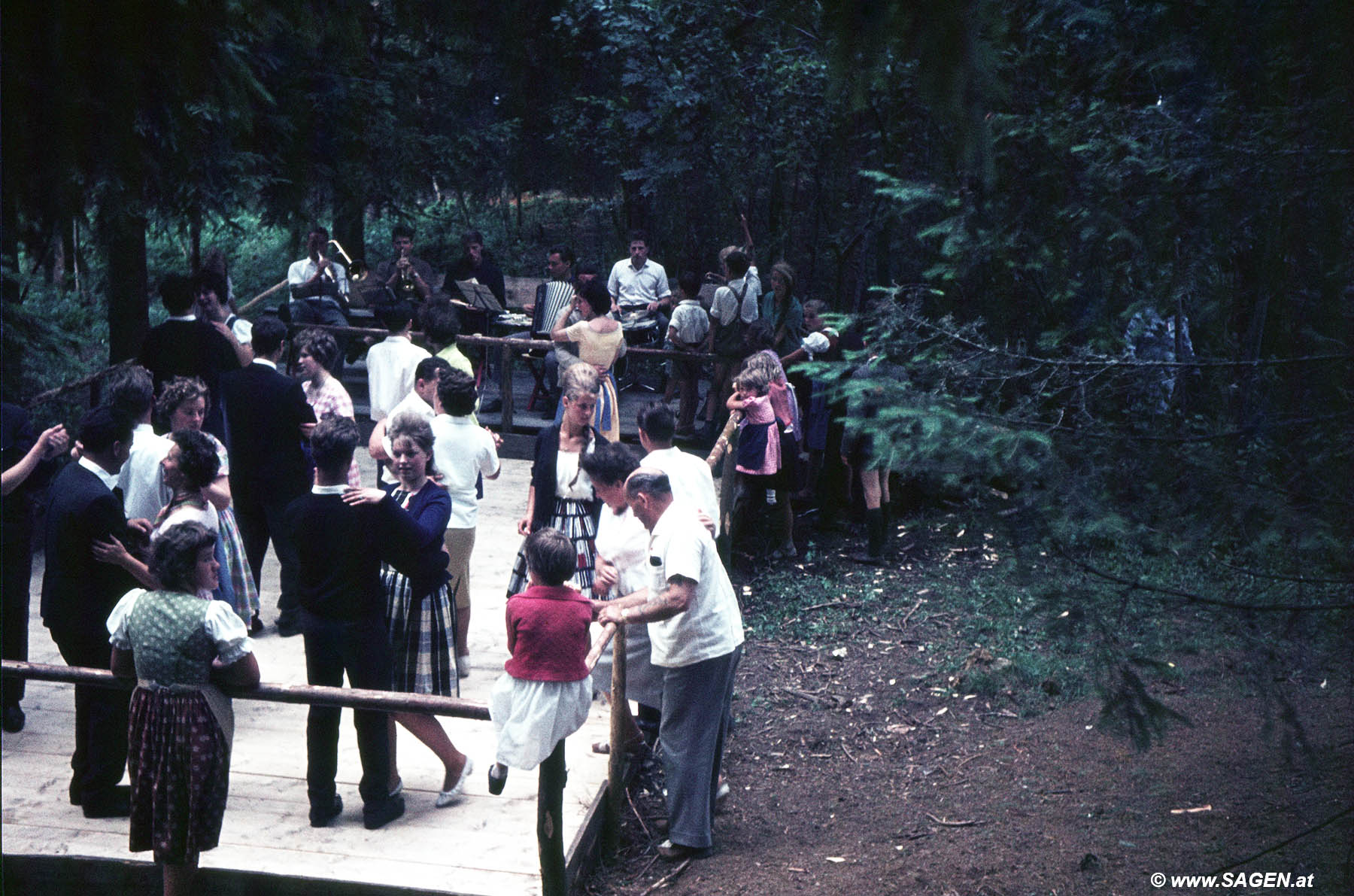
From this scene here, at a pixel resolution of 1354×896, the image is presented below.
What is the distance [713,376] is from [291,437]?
16.8 feet

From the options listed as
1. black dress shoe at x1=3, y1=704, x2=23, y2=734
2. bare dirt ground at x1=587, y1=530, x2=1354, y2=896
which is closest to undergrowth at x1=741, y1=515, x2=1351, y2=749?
bare dirt ground at x1=587, y1=530, x2=1354, y2=896

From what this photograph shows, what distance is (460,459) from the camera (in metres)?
6.44

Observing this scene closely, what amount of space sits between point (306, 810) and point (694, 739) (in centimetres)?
182

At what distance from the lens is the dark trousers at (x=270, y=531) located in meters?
7.12

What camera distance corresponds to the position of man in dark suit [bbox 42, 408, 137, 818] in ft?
16.6

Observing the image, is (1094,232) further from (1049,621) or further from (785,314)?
(785,314)

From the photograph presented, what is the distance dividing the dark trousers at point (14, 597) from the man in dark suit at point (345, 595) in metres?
1.73

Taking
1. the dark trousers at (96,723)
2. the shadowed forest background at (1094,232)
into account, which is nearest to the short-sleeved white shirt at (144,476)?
the dark trousers at (96,723)

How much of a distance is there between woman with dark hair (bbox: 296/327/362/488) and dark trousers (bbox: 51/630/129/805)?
7.29 ft

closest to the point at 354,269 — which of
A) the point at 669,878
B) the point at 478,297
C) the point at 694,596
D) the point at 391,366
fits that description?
the point at 478,297

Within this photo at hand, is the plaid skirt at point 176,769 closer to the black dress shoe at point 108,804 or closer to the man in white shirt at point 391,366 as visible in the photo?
the black dress shoe at point 108,804

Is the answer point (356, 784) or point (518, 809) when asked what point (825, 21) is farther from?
point (356, 784)

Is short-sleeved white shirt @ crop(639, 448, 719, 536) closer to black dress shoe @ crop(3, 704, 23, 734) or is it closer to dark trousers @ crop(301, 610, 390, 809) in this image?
dark trousers @ crop(301, 610, 390, 809)

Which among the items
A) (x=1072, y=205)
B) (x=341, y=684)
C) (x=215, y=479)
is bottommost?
(x=341, y=684)
